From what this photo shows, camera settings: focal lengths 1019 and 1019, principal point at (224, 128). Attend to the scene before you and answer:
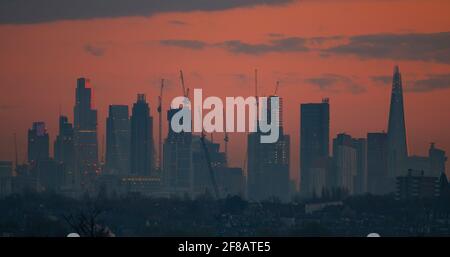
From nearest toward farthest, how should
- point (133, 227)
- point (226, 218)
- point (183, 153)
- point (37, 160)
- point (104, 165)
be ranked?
point (133, 227) < point (226, 218) < point (37, 160) < point (104, 165) < point (183, 153)

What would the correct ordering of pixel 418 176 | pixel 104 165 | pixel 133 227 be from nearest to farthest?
pixel 133 227, pixel 418 176, pixel 104 165

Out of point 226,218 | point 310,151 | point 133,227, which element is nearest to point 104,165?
point 310,151

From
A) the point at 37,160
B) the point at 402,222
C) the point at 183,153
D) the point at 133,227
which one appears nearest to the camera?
the point at 133,227
